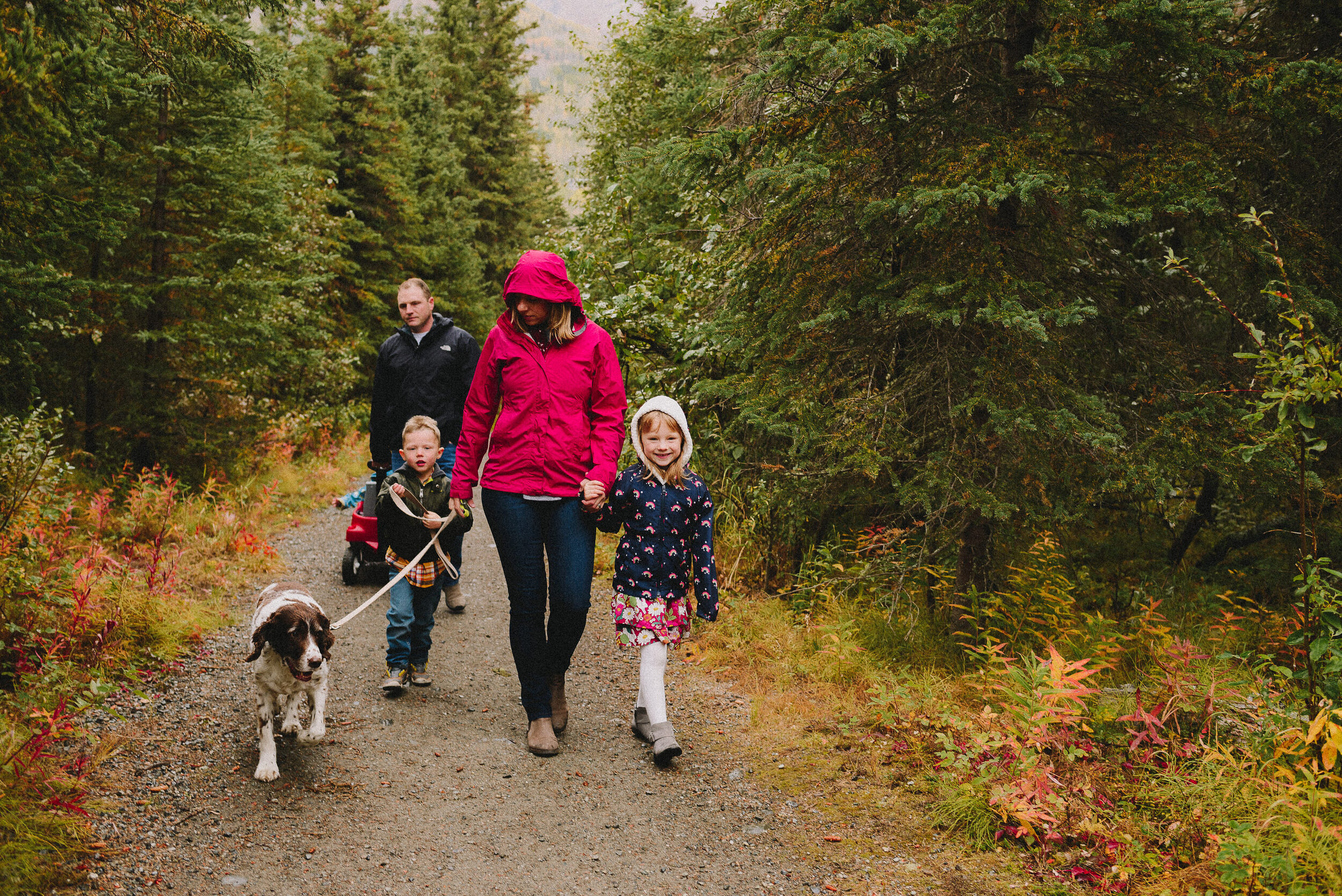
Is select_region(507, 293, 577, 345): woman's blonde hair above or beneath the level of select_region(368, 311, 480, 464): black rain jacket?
above

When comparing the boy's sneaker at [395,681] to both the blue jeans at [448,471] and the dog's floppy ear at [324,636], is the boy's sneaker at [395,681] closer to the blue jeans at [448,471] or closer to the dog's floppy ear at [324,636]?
the blue jeans at [448,471]

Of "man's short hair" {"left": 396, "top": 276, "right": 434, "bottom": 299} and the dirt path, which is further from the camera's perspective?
"man's short hair" {"left": 396, "top": 276, "right": 434, "bottom": 299}

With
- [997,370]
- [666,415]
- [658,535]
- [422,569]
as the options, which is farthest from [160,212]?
[997,370]

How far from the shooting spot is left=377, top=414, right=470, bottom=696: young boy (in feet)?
15.8

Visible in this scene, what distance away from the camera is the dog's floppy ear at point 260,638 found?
12.4 ft

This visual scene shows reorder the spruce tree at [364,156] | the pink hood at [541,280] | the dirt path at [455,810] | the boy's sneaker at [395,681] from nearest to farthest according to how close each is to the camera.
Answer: the dirt path at [455,810]
the pink hood at [541,280]
the boy's sneaker at [395,681]
the spruce tree at [364,156]

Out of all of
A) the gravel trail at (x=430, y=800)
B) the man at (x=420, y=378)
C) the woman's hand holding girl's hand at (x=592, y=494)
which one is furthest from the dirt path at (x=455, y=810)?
the man at (x=420, y=378)

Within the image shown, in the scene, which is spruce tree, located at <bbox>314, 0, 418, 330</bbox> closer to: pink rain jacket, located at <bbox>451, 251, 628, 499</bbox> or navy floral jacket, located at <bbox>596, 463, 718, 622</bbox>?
pink rain jacket, located at <bbox>451, 251, 628, 499</bbox>

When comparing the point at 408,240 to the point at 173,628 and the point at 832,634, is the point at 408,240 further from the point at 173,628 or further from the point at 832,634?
the point at 832,634

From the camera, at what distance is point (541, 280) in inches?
155

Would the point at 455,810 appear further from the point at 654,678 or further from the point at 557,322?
the point at 557,322

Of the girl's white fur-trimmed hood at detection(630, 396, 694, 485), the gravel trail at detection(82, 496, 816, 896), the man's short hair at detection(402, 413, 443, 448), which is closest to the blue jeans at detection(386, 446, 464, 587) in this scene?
the man's short hair at detection(402, 413, 443, 448)

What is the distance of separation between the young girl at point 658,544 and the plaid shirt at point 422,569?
1306 millimetres

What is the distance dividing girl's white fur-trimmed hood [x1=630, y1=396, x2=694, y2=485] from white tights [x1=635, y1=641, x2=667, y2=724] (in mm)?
948
